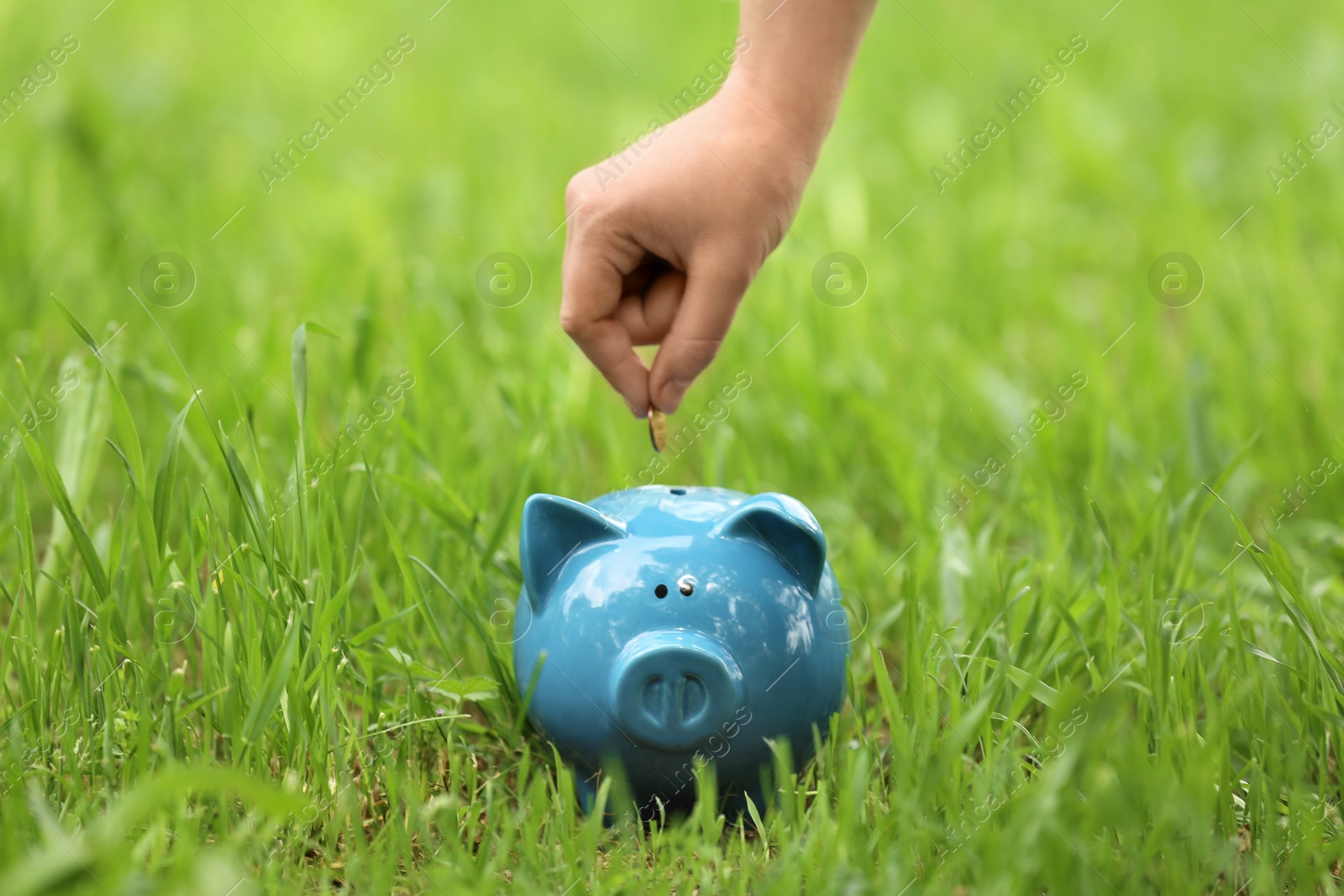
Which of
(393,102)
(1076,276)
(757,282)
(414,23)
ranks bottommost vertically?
(1076,276)

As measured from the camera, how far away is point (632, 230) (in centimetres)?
169

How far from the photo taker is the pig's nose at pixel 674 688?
1528mm

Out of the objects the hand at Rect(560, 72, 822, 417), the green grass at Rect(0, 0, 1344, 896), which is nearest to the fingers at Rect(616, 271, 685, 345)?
the hand at Rect(560, 72, 822, 417)

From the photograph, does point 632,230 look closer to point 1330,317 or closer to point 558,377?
point 558,377

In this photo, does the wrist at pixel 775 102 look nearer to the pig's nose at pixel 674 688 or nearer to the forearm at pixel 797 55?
the forearm at pixel 797 55

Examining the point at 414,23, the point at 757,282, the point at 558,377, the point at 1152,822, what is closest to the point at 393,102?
the point at 414,23

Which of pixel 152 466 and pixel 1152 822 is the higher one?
pixel 152 466

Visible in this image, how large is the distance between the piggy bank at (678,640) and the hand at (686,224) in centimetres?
26

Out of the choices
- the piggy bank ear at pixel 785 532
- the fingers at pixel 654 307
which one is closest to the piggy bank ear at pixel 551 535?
the piggy bank ear at pixel 785 532

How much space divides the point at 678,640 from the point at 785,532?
0.23m

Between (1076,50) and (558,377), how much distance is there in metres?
3.70

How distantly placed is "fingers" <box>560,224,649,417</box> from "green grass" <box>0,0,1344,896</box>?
1.31 feet

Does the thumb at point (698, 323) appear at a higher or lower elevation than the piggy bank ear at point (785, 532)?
higher

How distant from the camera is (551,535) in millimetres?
1694
